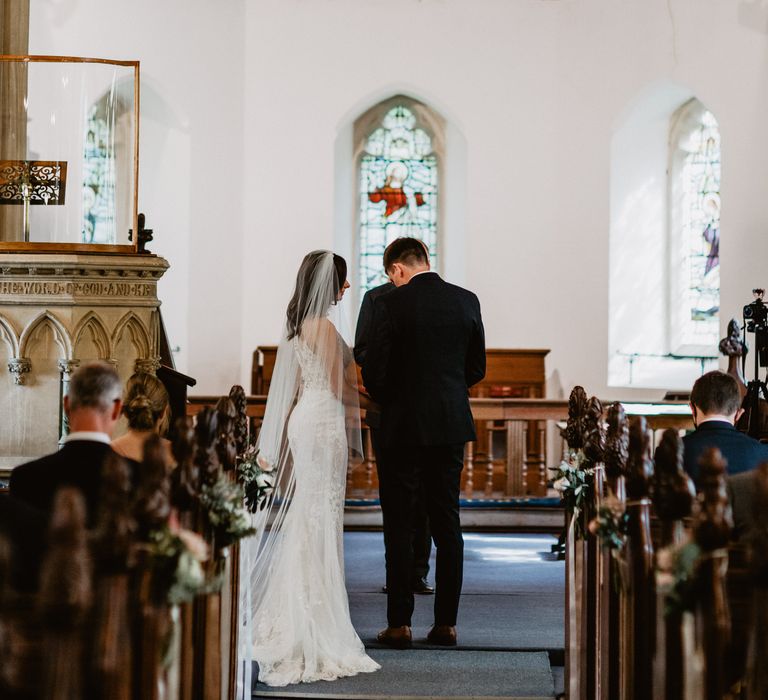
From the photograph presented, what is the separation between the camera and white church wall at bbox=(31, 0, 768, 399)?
1156 cm

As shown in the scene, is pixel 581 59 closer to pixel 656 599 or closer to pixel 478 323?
pixel 478 323

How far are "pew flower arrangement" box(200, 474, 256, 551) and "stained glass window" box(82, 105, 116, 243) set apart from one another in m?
3.02

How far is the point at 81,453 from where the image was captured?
Result: 107 inches

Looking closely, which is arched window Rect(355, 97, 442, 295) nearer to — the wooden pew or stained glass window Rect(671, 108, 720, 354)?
stained glass window Rect(671, 108, 720, 354)

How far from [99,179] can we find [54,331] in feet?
3.96

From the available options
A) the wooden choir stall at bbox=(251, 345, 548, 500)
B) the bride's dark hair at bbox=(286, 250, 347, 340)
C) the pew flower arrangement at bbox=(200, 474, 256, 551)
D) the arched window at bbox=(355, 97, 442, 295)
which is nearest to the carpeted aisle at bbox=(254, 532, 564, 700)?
the pew flower arrangement at bbox=(200, 474, 256, 551)

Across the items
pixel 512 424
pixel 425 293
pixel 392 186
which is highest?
pixel 392 186

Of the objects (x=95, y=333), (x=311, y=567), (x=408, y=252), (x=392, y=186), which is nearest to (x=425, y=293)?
(x=408, y=252)

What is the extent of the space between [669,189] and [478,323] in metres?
7.82

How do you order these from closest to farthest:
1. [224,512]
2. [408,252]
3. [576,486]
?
1. [224,512]
2. [576,486]
3. [408,252]

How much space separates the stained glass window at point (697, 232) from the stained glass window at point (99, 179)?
733 centimetres

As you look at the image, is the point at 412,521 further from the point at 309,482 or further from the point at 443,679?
the point at 443,679

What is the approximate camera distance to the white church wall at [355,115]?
11.6m

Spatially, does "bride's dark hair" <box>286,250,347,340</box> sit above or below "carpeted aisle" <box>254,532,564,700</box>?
above
